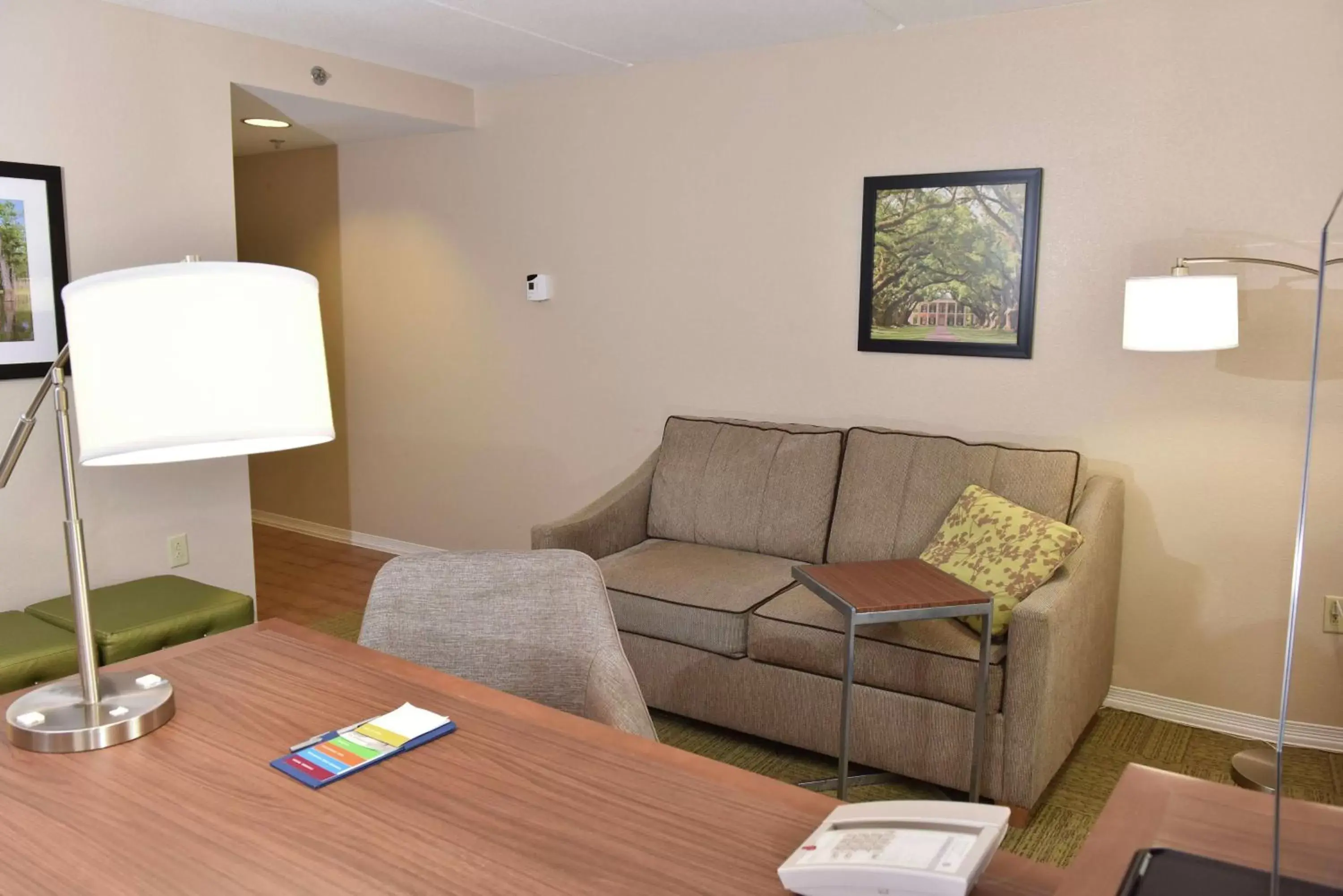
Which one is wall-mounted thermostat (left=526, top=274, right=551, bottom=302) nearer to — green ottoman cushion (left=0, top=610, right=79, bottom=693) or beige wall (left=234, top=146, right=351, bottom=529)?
beige wall (left=234, top=146, right=351, bottom=529)

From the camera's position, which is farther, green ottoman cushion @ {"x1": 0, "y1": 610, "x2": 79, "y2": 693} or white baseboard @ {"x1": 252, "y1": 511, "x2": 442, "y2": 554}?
white baseboard @ {"x1": 252, "y1": 511, "x2": 442, "y2": 554}

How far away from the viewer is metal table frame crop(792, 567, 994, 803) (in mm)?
2410

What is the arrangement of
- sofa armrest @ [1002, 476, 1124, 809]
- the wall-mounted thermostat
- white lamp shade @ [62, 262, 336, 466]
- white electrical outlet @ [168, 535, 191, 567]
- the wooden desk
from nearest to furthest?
the wooden desk → white lamp shade @ [62, 262, 336, 466] → sofa armrest @ [1002, 476, 1124, 809] → white electrical outlet @ [168, 535, 191, 567] → the wall-mounted thermostat

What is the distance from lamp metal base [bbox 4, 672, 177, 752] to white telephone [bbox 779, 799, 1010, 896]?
3.21ft

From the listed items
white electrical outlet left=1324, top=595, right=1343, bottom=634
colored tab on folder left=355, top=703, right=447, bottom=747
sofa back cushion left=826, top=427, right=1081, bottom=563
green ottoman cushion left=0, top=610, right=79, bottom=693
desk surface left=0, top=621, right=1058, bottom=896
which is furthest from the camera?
sofa back cushion left=826, top=427, right=1081, bottom=563

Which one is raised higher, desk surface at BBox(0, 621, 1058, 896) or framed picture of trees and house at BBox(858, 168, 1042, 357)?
framed picture of trees and house at BBox(858, 168, 1042, 357)

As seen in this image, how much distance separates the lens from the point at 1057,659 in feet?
8.78

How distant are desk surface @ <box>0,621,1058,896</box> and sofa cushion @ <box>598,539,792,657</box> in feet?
5.16

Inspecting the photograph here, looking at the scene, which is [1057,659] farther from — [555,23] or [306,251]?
[306,251]

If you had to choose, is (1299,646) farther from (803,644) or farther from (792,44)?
(792,44)

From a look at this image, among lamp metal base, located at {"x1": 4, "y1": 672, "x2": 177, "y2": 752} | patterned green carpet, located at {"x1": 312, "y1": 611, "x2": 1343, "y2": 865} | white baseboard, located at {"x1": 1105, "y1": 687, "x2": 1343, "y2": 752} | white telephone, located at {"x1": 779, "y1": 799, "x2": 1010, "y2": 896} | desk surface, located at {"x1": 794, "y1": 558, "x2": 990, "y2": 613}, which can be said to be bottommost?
patterned green carpet, located at {"x1": 312, "y1": 611, "x2": 1343, "y2": 865}

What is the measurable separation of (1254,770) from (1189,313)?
1.32m

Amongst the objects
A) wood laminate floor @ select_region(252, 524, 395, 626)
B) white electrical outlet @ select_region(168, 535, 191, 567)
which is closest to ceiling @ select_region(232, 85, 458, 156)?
white electrical outlet @ select_region(168, 535, 191, 567)

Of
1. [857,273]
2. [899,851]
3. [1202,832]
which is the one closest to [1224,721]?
[857,273]
